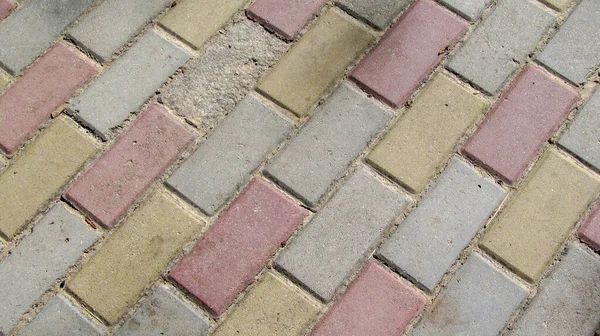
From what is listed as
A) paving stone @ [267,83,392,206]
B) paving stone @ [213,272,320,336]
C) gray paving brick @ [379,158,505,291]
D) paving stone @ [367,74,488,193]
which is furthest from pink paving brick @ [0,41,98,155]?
gray paving brick @ [379,158,505,291]

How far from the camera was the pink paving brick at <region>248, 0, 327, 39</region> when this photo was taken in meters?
1.88

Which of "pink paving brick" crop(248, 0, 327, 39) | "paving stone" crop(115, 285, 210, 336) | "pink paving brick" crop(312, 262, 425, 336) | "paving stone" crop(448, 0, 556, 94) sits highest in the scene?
"paving stone" crop(448, 0, 556, 94)

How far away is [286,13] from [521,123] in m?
0.77

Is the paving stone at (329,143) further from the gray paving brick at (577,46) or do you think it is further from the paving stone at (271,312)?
the gray paving brick at (577,46)

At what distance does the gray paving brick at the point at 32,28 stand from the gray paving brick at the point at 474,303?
137 cm

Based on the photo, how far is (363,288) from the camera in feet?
5.32

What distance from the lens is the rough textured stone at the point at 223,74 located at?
1794 millimetres

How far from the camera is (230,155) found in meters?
1.74

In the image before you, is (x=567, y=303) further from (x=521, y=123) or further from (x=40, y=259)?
(x=40, y=259)

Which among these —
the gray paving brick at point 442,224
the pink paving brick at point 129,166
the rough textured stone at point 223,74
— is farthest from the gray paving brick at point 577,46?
the pink paving brick at point 129,166

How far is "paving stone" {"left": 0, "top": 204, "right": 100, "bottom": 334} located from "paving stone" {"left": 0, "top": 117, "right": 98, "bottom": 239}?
0.18 ft

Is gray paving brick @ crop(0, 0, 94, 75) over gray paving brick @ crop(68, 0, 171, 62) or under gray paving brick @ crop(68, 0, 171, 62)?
under

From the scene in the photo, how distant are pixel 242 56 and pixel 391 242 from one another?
0.71 meters

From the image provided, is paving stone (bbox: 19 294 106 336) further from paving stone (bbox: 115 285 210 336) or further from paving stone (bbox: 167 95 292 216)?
paving stone (bbox: 167 95 292 216)
